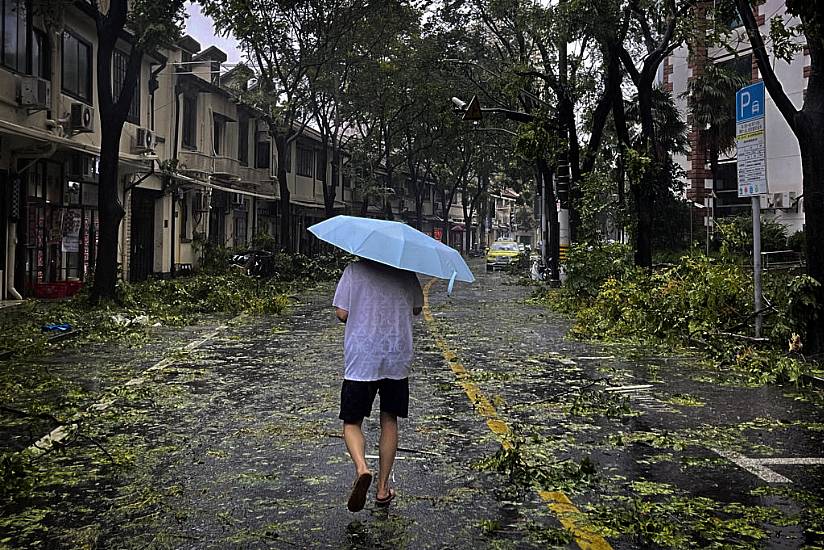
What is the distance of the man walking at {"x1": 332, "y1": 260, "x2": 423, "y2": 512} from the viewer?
240 inches

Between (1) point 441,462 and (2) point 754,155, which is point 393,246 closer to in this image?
(1) point 441,462

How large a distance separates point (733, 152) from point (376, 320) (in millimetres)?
37144

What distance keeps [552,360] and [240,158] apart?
108 ft

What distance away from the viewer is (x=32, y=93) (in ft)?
69.4

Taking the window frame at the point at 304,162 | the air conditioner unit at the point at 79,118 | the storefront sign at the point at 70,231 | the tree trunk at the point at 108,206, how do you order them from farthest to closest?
the window frame at the point at 304,162 < the storefront sign at the point at 70,231 < the air conditioner unit at the point at 79,118 < the tree trunk at the point at 108,206

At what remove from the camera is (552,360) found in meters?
13.6

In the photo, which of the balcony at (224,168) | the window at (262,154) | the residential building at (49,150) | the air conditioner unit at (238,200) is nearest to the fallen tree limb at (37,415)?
the residential building at (49,150)

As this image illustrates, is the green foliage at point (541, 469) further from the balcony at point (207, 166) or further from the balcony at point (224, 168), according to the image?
the balcony at point (224, 168)

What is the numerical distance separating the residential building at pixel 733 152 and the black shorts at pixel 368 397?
25.6 meters

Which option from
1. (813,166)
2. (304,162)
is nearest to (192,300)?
(813,166)

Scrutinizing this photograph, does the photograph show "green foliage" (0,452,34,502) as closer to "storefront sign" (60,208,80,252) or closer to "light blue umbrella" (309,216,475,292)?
"light blue umbrella" (309,216,475,292)

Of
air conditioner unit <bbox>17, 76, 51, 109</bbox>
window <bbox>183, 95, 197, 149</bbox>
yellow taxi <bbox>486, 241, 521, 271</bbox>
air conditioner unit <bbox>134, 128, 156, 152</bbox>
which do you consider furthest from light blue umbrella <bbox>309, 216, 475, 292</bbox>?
yellow taxi <bbox>486, 241, 521, 271</bbox>

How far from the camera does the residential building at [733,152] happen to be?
113 feet

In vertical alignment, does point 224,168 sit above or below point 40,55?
below
